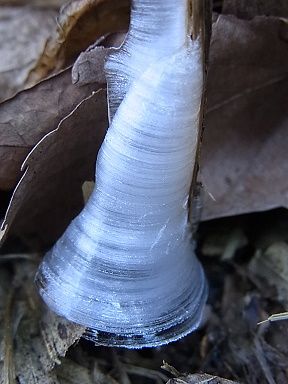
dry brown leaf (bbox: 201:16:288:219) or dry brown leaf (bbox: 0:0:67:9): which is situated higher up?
dry brown leaf (bbox: 0:0:67:9)

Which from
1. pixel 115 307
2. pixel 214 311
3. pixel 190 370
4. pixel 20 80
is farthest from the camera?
pixel 20 80

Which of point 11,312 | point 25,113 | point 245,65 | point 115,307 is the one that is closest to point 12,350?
point 11,312

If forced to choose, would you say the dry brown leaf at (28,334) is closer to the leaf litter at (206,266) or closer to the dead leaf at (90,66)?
the leaf litter at (206,266)

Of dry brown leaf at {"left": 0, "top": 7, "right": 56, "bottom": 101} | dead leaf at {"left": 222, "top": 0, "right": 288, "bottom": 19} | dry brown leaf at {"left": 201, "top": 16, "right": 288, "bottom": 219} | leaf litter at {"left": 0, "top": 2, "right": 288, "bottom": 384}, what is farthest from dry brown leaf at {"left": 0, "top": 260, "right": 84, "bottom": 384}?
dead leaf at {"left": 222, "top": 0, "right": 288, "bottom": 19}

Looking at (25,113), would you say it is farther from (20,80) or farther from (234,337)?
(234,337)

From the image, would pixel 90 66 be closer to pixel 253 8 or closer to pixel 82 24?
pixel 82 24

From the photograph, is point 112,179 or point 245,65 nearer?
point 112,179

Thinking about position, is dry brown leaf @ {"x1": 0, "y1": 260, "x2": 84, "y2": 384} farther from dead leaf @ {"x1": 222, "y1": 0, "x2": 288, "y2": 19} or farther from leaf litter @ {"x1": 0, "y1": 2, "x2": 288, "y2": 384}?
dead leaf @ {"x1": 222, "y1": 0, "x2": 288, "y2": 19}
